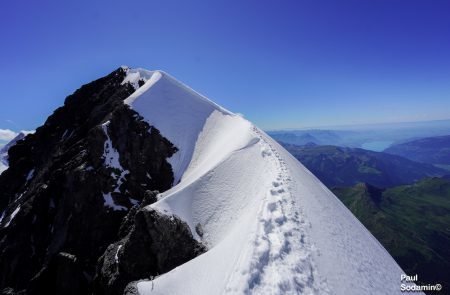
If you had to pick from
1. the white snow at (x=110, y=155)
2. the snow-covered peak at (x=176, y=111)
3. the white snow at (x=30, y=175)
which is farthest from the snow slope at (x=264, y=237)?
the white snow at (x=30, y=175)

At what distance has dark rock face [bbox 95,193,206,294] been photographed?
22.5 meters

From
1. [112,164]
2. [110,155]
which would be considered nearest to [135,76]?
[110,155]

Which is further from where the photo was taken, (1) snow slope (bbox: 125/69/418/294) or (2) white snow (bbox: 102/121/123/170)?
(2) white snow (bbox: 102/121/123/170)

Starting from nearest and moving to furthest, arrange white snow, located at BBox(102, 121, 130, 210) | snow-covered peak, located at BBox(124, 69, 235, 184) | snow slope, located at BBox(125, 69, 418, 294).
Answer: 1. snow slope, located at BBox(125, 69, 418, 294)
2. white snow, located at BBox(102, 121, 130, 210)
3. snow-covered peak, located at BBox(124, 69, 235, 184)

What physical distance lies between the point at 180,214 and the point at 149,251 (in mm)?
3880

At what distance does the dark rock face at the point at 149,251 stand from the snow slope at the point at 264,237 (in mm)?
1000

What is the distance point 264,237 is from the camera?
14781mm

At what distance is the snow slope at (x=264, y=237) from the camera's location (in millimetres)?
12719

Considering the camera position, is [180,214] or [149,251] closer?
[149,251]

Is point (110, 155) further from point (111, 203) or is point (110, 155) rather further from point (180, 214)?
point (180, 214)

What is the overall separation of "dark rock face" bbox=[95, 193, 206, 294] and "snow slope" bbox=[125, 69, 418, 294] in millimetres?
1000

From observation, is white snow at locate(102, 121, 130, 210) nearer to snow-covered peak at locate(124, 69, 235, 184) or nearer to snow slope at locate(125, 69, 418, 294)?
snow-covered peak at locate(124, 69, 235, 184)

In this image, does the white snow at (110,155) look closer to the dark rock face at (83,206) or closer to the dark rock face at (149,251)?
the dark rock face at (83,206)

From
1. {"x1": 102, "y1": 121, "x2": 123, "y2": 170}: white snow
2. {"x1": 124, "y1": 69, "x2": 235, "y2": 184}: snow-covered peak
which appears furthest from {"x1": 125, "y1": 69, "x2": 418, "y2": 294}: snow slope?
{"x1": 102, "y1": 121, "x2": 123, "y2": 170}: white snow
